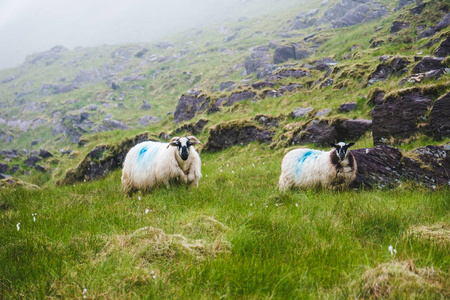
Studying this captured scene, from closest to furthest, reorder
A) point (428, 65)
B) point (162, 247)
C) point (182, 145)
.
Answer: point (162, 247) < point (182, 145) < point (428, 65)

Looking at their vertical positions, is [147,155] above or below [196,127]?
above

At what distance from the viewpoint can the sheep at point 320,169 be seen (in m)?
5.99

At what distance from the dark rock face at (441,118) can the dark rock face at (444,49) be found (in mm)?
6553

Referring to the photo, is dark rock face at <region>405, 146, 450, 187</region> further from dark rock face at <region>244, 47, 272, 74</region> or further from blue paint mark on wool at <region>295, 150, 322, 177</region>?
dark rock face at <region>244, 47, 272, 74</region>

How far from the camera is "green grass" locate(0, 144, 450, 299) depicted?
2.21m

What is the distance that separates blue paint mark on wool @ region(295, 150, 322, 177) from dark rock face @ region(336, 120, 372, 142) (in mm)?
3931

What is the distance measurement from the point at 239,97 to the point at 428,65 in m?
12.0

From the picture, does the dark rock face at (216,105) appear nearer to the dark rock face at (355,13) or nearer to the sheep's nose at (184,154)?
the sheep's nose at (184,154)

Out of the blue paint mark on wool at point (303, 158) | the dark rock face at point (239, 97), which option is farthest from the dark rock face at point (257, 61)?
the blue paint mark on wool at point (303, 158)

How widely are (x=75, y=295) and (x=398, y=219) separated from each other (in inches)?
168

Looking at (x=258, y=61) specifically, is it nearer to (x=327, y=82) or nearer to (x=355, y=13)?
(x=355, y=13)

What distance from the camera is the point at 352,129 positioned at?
9945 millimetres

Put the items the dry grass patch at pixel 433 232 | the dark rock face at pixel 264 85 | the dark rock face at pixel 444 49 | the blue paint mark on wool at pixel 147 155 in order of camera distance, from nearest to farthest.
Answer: the dry grass patch at pixel 433 232
the blue paint mark on wool at pixel 147 155
the dark rock face at pixel 444 49
the dark rock face at pixel 264 85

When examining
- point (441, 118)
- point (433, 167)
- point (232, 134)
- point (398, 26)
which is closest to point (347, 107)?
point (441, 118)
